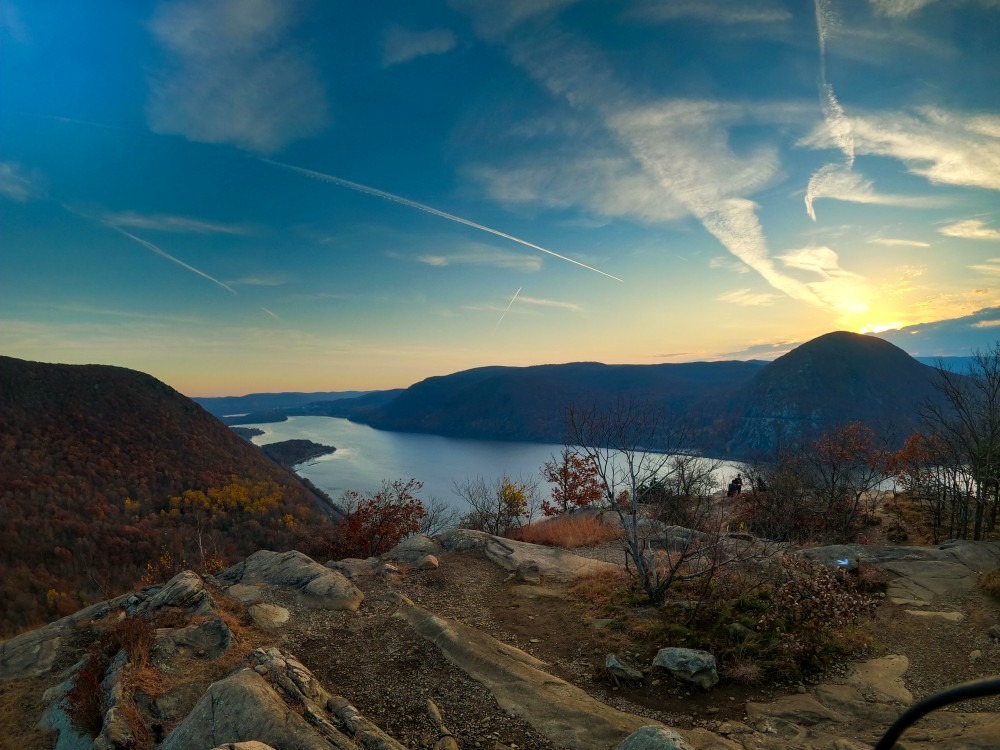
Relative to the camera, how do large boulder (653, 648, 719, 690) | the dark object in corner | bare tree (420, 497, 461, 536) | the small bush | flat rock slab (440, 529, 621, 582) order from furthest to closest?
bare tree (420, 497, 461, 536)
flat rock slab (440, 529, 621, 582)
large boulder (653, 648, 719, 690)
the small bush
the dark object in corner

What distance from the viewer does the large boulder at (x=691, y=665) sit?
705cm

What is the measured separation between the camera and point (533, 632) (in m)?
9.12

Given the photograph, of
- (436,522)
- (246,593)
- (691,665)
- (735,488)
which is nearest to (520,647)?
(691,665)

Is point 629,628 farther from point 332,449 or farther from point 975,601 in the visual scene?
point 332,449

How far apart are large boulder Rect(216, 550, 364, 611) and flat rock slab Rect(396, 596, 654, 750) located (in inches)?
78.3

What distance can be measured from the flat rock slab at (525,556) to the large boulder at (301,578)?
14.7 feet

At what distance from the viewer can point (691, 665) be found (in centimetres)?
714

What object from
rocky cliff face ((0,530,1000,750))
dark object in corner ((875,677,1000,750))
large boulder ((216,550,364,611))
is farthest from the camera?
large boulder ((216,550,364,611))

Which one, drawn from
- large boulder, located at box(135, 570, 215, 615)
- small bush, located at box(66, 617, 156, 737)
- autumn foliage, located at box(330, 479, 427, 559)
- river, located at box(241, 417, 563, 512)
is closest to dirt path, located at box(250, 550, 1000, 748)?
large boulder, located at box(135, 570, 215, 615)

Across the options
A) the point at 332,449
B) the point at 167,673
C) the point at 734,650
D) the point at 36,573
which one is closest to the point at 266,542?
the point at 36,573

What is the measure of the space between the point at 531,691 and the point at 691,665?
95.8 inches

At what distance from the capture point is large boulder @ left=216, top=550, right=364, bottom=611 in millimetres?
9930

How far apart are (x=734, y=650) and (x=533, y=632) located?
346 centimetres

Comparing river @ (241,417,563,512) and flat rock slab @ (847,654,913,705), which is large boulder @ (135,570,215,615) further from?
river @ (241,417,563,512)
